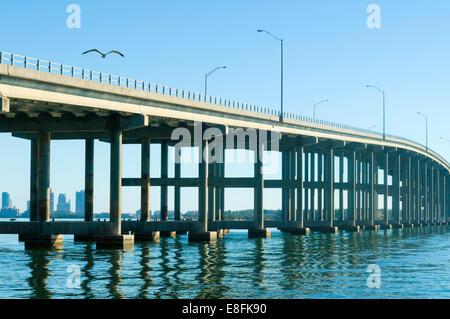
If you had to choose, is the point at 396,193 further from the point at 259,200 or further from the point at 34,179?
the point at 34,179

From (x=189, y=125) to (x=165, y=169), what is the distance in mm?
25532

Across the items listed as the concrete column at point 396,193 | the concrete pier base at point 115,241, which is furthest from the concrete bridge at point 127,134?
the concrete column at point 396,193

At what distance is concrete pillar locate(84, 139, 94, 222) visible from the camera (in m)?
90.2

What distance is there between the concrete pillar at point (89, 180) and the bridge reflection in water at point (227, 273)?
22.3 meters

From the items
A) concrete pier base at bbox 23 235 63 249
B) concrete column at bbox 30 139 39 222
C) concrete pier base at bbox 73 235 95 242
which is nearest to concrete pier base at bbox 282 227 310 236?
concrete pier base at bbox 73 235 95 242

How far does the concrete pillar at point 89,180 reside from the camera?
3551 inches

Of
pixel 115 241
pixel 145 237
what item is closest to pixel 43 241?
pixel 115 241

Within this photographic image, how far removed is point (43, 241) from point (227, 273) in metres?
30.2

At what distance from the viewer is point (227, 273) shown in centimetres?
4519

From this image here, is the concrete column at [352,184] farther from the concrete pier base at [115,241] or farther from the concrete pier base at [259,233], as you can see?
the concrete pier base at [115,241]

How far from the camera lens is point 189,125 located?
86688 millimetres
